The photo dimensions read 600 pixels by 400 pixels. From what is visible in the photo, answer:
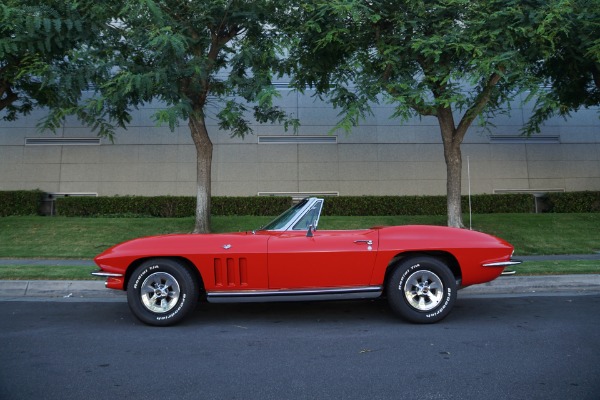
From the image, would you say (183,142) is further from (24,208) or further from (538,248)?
(538,248)

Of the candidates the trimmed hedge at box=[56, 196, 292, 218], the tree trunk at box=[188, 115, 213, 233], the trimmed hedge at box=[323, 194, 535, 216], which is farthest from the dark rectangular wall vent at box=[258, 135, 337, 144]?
the tree trunk at box=[188, 115, 213, 233]

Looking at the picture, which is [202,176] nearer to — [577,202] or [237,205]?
[237,205]

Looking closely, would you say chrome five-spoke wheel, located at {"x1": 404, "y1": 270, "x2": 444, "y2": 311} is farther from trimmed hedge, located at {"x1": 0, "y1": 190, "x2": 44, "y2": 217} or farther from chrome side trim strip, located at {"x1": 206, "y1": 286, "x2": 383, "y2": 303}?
trimmed hedge, located at {"x1": 0, "y1": 190, "x2": 44, "y2": 217}

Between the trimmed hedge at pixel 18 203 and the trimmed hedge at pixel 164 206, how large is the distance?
94 cm

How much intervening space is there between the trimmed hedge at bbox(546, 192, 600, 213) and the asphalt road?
12.0 meters

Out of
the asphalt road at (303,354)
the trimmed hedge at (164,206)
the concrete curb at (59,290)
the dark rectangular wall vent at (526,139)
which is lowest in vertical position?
the asphalt road at (303,354)

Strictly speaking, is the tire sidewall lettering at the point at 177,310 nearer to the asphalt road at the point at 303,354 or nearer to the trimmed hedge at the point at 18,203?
the asphalt road at the point at 303,354

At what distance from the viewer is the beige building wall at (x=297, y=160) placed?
702 inches

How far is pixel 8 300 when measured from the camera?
7.06 metres

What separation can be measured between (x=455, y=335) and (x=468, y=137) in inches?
588

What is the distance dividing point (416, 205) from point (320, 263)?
1193 cm

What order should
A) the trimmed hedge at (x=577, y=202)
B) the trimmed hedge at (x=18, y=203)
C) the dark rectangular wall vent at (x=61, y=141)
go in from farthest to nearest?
the dark rectangular wall vent at (x=61, y=141), the trimmed hedge at (x=577, y=202), the trimmed hedge at (x=18, y=203)

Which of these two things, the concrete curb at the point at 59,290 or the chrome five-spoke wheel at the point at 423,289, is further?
the concrete curb at the point at 59,290

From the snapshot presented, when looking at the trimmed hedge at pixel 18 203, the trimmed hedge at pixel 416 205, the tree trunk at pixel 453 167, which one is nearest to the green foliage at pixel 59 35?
the trimmed hedge at pixel 18 203
